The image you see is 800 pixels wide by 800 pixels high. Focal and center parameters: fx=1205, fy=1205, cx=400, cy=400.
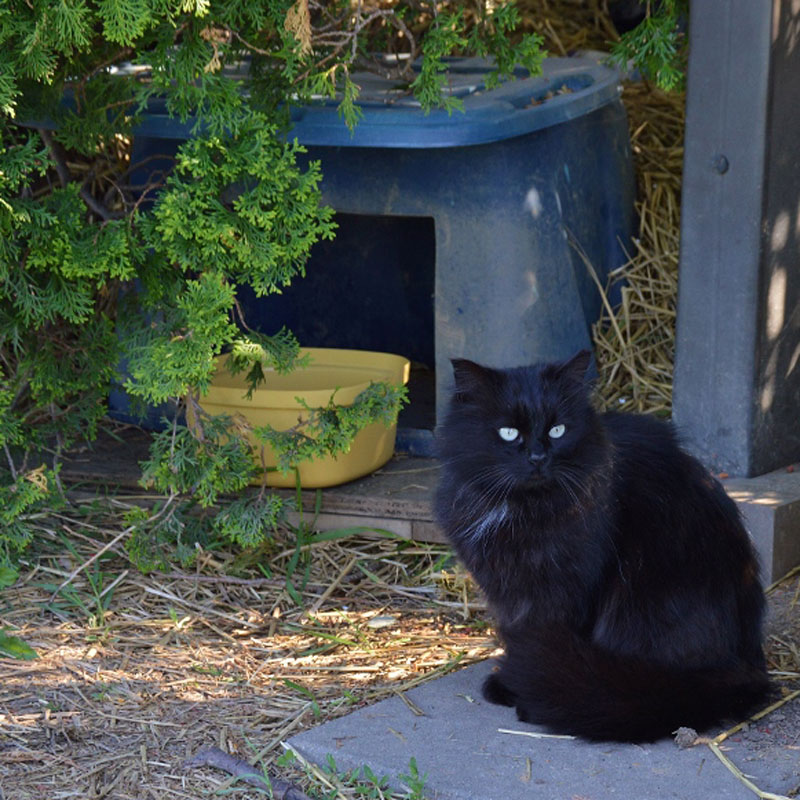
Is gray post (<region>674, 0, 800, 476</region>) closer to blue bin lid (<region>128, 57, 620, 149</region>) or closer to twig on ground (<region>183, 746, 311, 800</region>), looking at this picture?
blue bin lid (<region>128, 57, 620, 149</region>)

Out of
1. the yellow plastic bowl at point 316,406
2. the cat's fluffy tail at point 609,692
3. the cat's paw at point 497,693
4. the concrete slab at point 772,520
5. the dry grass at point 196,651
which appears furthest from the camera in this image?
the yellow plastic bowl at point 316,406

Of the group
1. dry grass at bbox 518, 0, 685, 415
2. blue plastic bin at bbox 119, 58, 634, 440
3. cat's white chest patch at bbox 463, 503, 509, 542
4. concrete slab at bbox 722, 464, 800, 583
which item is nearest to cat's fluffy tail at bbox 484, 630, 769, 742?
cat's white chest patch at bbox 463, 503, 509, 542

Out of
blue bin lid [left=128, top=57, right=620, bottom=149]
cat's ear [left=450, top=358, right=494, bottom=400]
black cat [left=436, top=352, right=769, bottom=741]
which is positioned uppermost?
blue bin lid [left=128, top=57, right=620, bottom=149]

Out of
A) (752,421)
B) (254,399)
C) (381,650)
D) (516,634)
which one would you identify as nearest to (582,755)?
(516,634)

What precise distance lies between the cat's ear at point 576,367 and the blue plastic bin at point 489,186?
1218 millimetres

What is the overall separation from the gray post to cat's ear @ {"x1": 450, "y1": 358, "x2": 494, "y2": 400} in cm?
125

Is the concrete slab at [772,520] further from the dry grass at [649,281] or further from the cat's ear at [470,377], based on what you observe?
Result: the cat's ear at [470,377]

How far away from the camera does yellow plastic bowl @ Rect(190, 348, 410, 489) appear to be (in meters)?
4.02

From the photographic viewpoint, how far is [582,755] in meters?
2.74

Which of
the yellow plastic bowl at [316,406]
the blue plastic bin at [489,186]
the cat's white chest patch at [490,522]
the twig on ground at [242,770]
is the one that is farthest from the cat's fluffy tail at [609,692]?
the blue plastic bin at [489,186]

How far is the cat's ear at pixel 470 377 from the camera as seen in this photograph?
2924 millimetres

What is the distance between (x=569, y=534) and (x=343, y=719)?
71 centimetres

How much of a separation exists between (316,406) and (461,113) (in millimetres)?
1080

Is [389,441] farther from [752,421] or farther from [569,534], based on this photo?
[569,534]
